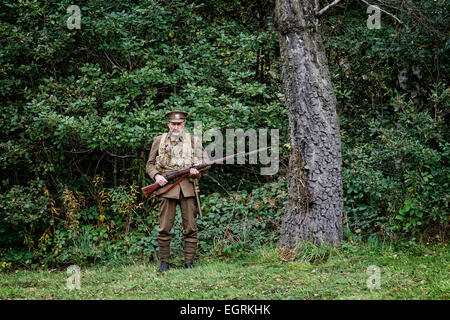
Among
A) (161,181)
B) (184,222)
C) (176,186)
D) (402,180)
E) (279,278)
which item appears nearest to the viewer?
(279,278)

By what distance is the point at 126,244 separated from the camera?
7.63m

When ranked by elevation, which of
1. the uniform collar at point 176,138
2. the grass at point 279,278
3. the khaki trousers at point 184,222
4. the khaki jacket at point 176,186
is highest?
the uniform collar at point 176,138

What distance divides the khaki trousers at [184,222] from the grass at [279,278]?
25 cm

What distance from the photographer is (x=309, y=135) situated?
6.17 metres

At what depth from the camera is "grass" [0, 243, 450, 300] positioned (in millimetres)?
4645

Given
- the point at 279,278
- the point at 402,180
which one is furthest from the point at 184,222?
the point at 402,180

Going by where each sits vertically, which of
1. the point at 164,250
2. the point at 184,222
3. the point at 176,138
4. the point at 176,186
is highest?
the point at 176,138

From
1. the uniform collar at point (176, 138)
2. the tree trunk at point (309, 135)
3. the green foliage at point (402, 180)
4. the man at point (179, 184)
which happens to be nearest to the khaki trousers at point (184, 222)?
the man at point (179, 184)

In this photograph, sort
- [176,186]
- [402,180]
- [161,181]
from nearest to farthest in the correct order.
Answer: [161,181] < [176,186] < [402,180]

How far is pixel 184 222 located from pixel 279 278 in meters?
1.76

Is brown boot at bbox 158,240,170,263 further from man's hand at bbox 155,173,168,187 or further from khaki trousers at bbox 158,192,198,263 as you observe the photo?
man's hand at bbox 155,173,168,187

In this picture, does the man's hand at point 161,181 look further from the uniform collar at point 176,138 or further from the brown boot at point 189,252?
the brown boot at point 189,252

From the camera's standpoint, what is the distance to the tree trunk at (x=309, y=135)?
20.0 feet

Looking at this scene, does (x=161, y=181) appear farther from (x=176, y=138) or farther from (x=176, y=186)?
(x=176, y=138)
